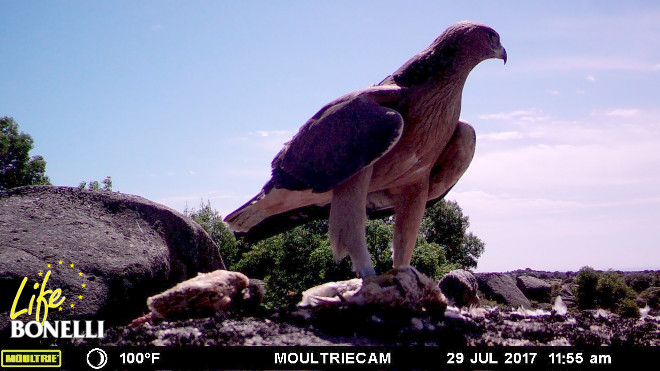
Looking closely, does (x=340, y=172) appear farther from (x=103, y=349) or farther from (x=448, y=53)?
(x=103, y=349)

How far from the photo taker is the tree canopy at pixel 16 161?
29.0 m

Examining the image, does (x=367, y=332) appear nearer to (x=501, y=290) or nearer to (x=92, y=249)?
(x=92, y=249)

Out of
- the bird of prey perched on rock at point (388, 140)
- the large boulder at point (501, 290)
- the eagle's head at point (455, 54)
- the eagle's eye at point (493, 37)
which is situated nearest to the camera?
the bird of prey perched on rock at point (388, 140)

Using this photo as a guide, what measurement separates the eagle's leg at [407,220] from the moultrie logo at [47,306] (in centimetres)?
342

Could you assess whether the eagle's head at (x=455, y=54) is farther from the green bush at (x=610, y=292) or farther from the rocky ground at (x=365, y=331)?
the green bush at (x=610, y=292)

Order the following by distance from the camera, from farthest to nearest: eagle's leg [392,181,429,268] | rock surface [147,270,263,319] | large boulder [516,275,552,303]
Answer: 1. large boulder [516,275,552,303]
2. eagle's leg [392,181,429,268]
3. rock surface [147,270,263,319]

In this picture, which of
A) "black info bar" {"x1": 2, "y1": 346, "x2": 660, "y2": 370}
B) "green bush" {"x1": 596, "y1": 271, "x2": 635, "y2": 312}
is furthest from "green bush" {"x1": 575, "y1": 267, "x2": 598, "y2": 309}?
"black info bar" {"x1": 2, "y1": 346, "x2": 660, "y2": 370}

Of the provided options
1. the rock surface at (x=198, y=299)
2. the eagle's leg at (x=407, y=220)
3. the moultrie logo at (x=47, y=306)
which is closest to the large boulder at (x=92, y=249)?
the moultrie logo at (x=47, y=306)

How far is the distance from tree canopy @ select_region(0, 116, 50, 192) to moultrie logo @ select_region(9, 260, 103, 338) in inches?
1095

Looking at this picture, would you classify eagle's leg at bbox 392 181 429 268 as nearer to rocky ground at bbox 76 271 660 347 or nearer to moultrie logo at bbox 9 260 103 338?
rocky ground at bbox 76 271 660 347

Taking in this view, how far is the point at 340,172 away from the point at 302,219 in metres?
2.11

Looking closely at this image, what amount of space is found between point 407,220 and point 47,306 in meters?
4.06

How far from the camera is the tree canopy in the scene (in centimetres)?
2895

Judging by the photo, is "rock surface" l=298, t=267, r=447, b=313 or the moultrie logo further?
the moultrie logo
